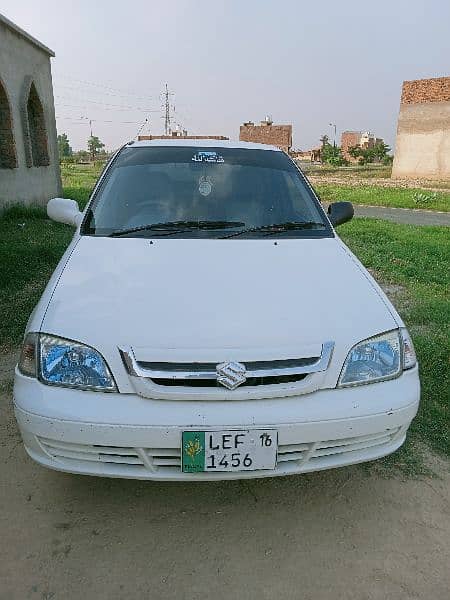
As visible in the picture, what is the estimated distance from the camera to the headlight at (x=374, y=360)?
200 centimetres

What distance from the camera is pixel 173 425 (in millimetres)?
1822

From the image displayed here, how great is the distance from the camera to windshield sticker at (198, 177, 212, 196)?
3.19 m

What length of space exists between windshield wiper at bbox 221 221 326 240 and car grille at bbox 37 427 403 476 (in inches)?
52.2

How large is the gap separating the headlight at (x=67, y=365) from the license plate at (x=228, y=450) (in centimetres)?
37

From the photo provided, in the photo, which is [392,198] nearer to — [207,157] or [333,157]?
[207,157]

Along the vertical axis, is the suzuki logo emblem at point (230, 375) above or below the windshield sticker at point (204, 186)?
below

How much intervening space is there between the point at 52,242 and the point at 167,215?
4.98 m

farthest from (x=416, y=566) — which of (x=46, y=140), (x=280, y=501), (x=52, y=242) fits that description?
(x=46, y=140)

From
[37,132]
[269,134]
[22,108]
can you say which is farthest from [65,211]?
[269,134]

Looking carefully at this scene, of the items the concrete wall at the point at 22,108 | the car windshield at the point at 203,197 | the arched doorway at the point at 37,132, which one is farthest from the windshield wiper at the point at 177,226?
the arched doorway at the point at 37,132

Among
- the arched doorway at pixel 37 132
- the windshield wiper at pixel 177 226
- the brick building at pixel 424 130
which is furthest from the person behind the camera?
the brick building at pixel 424 130

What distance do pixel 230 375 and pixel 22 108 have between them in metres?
10.9

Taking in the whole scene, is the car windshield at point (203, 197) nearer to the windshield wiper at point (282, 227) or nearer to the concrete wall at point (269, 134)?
the windshield wiper at point (282, 227)

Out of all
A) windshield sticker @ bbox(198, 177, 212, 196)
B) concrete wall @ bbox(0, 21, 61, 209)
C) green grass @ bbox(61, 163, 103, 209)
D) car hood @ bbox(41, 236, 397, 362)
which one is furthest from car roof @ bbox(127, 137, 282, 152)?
concrete wall @ bbox(0, 21, 61, 209)
